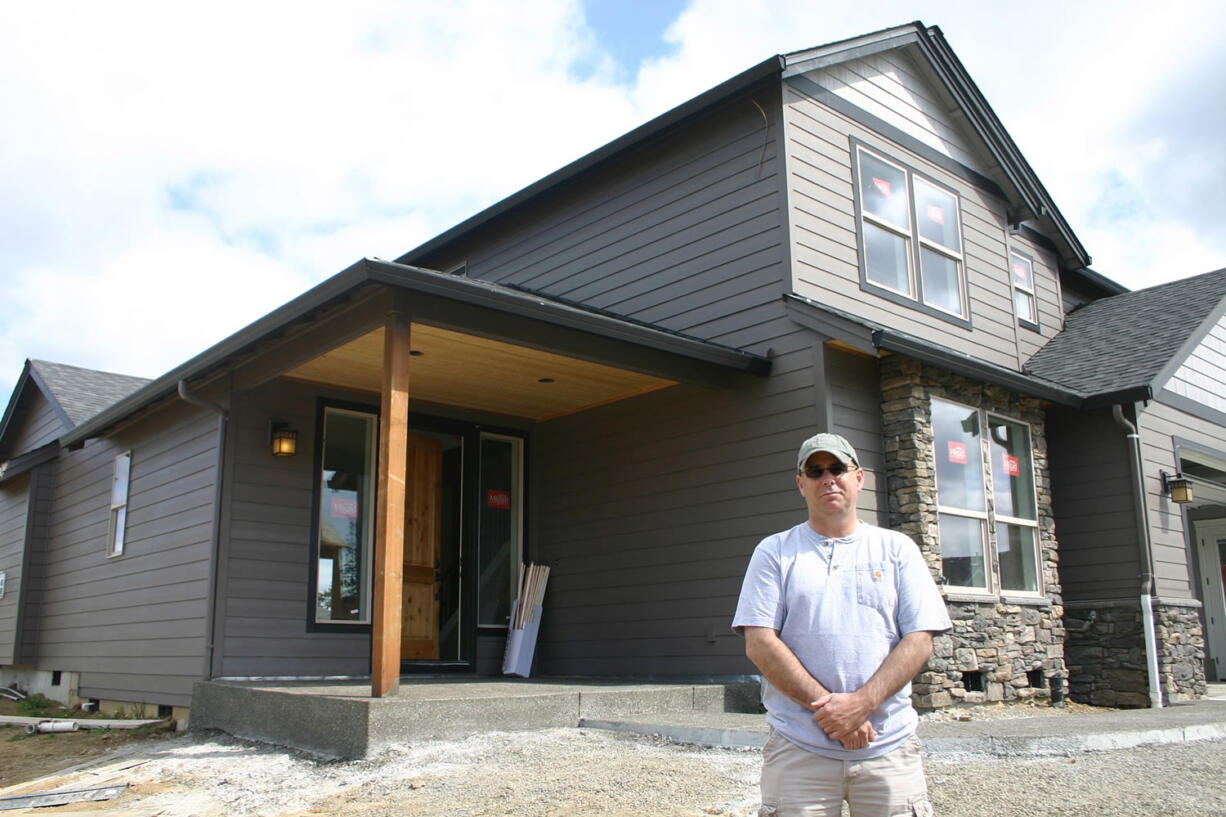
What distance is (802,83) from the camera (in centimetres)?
871

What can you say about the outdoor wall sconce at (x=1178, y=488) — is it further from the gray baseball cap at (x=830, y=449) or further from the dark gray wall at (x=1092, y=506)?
the gray baseball cap at (x=830, y=449)

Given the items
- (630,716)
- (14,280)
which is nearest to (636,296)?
(630,716)

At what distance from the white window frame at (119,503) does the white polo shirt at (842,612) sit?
28.2 ft

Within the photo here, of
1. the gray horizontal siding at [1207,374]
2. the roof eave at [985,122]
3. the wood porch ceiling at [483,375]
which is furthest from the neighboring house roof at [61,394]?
the gray horizontal siding at [1207,374]

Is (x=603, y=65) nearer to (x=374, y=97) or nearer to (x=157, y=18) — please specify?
(x=374, y=97)

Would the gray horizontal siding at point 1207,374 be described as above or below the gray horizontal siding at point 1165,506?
above

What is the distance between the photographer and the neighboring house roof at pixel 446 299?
238 inches

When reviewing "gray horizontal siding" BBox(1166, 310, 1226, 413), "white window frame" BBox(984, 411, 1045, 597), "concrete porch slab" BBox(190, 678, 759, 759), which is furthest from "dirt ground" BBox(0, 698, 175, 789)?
"gray horizontal siding" BBox(1166, 310, 1226, 413)

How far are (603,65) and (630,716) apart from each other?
311 inches

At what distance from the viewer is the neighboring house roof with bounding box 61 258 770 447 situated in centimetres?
605

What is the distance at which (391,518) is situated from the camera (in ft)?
19.4

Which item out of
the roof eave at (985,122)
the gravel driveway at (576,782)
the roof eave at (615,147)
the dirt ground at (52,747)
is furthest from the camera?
the roof eave at (985,122)

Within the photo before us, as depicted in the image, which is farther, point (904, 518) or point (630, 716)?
point (904, 518)

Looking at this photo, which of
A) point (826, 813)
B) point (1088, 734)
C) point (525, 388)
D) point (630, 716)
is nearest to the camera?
point (826, 813)
